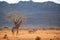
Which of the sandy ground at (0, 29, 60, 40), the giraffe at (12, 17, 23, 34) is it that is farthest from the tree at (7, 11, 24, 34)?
the sandy ground at (0, 29, 60, 40)

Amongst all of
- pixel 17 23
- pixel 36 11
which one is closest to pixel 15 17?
pixel 17 23

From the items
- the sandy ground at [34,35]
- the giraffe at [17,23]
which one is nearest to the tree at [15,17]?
the giraffe at [17,23]

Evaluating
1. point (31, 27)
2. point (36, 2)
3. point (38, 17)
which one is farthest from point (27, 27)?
point (36, 2)

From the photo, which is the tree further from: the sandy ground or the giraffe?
the sandy ground

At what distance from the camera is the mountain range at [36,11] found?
5.28 ft

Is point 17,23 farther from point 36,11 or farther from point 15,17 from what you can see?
point 36,11

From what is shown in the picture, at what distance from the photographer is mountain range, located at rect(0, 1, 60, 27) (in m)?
1.61

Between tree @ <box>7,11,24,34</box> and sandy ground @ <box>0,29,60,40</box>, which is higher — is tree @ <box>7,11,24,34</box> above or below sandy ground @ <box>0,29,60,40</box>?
above

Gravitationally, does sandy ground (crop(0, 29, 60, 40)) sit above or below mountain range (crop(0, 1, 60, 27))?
below

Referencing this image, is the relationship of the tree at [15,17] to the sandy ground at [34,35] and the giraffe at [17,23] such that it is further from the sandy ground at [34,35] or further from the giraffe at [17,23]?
the sandy ground at [34,35]

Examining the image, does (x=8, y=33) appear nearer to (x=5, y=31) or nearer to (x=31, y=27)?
(x=5, y=31)

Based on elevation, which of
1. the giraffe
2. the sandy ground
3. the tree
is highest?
the tree

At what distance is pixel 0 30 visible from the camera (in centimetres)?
163

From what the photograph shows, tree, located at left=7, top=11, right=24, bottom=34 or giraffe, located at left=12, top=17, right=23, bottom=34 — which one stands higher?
tree, located at left=7, top=11, right=24, bottom=34
